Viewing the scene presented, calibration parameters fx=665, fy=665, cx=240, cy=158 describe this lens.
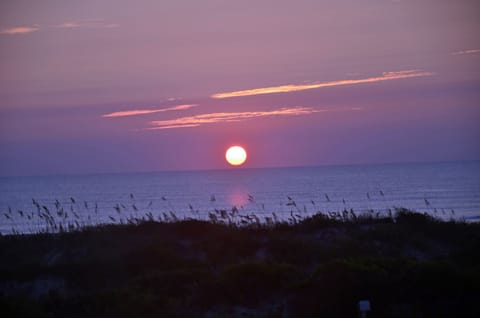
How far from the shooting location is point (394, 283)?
Answer: 15.0 metres

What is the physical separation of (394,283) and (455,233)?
7018mm

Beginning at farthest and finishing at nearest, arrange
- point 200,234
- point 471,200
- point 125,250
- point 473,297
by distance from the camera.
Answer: point 471,200
point 200,234
point 125,250
point 473,297

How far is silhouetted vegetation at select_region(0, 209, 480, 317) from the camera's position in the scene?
48.1 ft

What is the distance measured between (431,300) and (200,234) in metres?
8.99

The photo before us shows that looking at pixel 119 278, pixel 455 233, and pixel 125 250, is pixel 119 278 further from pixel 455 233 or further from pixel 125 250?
pixel 455 233

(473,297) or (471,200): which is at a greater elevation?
(473,297)

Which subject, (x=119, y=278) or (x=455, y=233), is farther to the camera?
(x=455, y=233)

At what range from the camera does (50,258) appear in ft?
69.1

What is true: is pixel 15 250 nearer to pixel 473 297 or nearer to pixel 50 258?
pixel 50 258

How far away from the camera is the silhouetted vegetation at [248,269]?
48.1ft

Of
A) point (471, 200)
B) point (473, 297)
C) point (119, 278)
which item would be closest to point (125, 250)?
point (119, 278)

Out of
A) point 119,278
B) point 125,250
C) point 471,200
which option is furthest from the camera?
point 471,200

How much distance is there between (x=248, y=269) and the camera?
53.6 feet

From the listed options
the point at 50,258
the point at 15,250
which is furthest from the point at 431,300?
the point at 15,250
